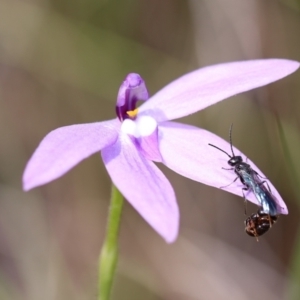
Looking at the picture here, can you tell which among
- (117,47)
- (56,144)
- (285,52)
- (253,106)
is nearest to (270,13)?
(285,52)

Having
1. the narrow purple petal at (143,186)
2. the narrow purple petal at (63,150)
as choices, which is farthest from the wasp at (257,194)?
the narrow purple petal at (63,150)

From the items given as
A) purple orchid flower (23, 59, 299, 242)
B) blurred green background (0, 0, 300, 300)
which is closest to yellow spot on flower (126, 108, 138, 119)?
purple orchid flower (23, 59, 299, 242)

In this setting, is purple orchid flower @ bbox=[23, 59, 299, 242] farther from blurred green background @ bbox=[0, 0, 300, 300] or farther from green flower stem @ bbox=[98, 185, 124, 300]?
blurred green background @ bbox=[0, 0, 300, 300]

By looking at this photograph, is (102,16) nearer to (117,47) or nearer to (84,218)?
(117,47)

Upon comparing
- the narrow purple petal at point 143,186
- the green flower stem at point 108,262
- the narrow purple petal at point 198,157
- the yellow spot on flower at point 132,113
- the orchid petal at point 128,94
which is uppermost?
the orchid petal at point 128,94

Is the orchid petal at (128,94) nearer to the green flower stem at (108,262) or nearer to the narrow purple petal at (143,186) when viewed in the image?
the narrow purple petal at (143,186)

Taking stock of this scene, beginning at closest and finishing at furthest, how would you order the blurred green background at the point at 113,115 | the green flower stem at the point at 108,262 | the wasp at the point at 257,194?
1. the wasp at the point at 257,194
2. the green flower stem at the point at 108,262
3. the blurred green background at the point at 113,115

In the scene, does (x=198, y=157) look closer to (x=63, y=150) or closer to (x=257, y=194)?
(x=257, y=194)
